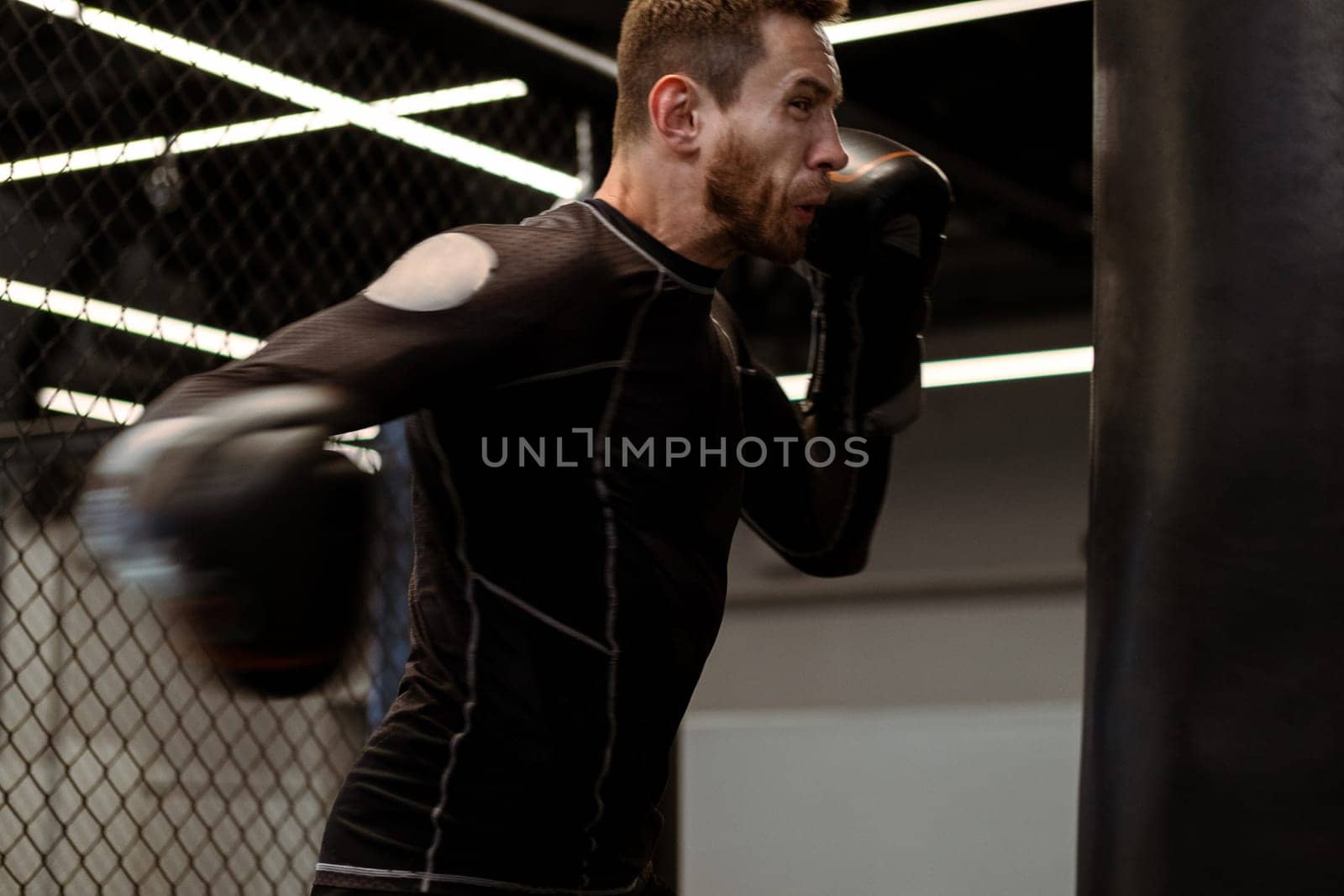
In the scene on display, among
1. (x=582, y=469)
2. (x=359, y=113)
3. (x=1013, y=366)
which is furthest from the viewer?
(x=1013, y=366)

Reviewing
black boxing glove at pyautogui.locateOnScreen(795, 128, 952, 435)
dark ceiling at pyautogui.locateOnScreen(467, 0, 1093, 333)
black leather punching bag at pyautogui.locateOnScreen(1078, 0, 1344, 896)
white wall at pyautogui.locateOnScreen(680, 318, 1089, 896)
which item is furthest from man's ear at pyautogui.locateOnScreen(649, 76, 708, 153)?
white wall at pyautogui.locateOnScreen(680, 318, 1089, 896)

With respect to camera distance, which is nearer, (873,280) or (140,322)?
(873,280)

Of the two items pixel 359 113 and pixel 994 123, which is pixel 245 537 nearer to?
pixel 359 113

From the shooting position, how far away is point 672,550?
1393 millimetres

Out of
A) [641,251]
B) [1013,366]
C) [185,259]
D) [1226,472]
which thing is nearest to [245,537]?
[641,251]

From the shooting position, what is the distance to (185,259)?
6.09 m

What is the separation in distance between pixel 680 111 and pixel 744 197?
109 mm

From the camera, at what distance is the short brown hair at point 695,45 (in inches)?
58.9

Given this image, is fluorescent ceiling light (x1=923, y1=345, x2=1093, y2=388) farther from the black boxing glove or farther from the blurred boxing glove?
the blurred boxing glove

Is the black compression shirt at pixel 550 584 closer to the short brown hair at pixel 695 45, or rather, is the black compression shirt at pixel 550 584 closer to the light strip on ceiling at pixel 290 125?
the short brown hair at pixel 695 45

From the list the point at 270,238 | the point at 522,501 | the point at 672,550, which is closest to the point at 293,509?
the point at 522,501

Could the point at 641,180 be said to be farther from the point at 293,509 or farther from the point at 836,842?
the point at 836,842

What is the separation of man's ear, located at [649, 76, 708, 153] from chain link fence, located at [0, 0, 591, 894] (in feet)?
1.72

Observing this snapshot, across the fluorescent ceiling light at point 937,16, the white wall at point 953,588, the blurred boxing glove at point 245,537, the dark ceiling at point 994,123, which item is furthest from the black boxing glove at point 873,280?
the white wall at point 953,588
